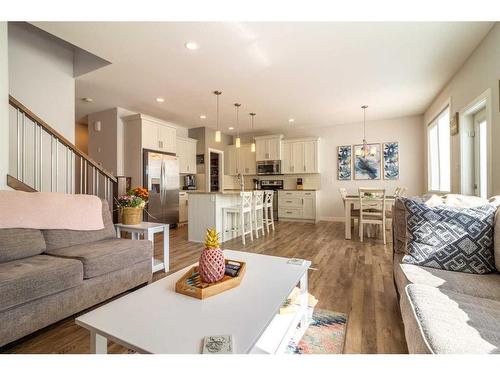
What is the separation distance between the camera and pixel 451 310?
3.32 feet

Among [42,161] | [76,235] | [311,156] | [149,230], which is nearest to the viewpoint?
[76,235]

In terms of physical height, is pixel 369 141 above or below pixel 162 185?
above

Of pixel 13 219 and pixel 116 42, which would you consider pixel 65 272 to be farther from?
pixel 116 42

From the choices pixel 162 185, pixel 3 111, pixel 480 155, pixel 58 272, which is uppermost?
pixel 3 111

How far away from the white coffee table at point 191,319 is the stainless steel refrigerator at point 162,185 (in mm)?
3865

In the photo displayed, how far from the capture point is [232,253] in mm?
1860

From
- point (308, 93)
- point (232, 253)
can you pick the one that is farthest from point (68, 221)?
point (308, 93)

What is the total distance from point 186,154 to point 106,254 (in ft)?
15.2

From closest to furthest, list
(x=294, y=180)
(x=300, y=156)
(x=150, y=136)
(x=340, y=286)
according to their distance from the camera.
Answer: (x=340, y=286), (x=150, y=136), (x=300, y=156), (x=294, y=180)

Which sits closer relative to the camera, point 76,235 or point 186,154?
point 76,235

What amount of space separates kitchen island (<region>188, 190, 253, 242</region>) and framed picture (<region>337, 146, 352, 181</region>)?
343 centimetres

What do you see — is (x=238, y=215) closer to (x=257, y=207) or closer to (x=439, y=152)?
(x=257, y=207)

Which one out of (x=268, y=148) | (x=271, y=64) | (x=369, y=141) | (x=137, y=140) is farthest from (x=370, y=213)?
(x=137, y=140)
